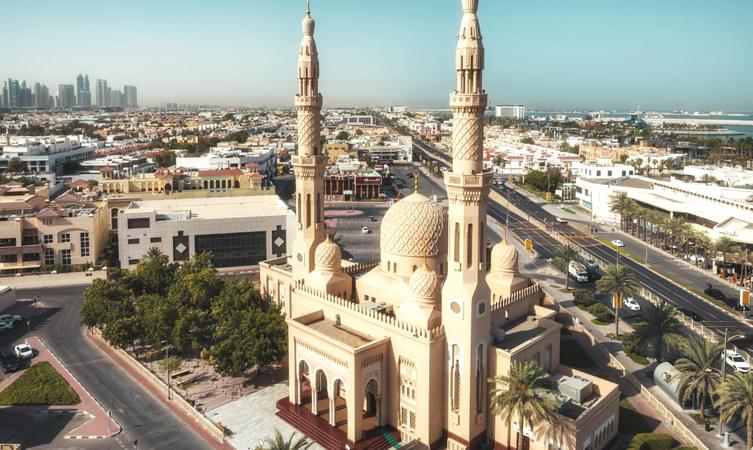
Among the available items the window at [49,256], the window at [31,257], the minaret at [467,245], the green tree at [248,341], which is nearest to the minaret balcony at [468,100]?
the minaret at [467,245]

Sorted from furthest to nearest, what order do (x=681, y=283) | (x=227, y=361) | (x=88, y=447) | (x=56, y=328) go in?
(x=681, y=283) < (x=56, y=328) < (x=227, y=361) < (x=88, y=447)

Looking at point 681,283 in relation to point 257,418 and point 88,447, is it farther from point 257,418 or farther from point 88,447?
point 88,447

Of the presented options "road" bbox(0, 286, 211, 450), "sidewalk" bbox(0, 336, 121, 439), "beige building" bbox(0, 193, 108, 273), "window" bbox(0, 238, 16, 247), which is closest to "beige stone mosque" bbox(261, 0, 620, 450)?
"road" bbox(0, 286, 211, 450)

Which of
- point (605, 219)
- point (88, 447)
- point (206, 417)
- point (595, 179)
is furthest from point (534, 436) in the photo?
point (595, 179)

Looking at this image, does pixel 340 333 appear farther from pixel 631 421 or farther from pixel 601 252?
pixel 601 252

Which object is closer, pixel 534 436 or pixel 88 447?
pixel 534 436

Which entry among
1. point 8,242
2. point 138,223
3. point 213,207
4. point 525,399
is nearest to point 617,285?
point 525,399
